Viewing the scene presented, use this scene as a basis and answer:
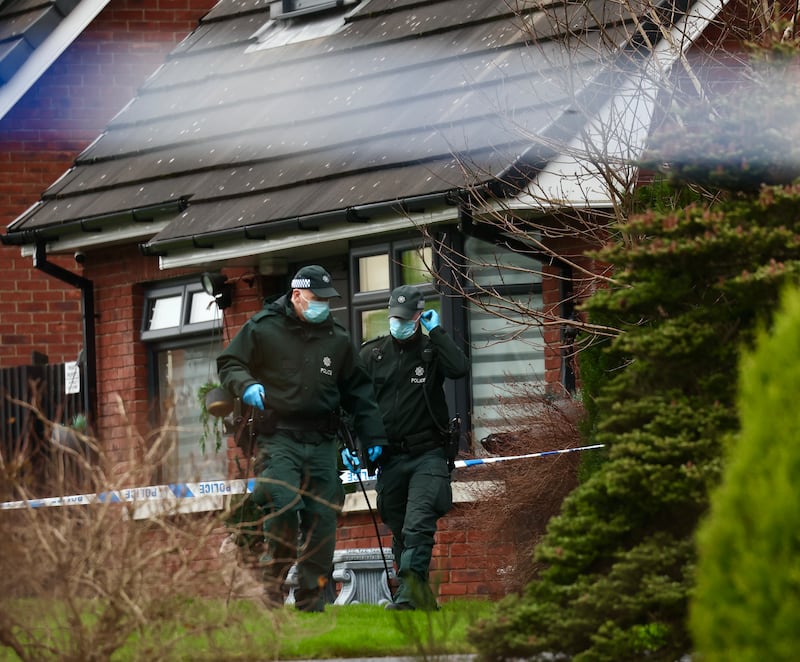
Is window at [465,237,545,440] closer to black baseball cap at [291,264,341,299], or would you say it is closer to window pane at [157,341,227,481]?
window pane at [157,341,227,481]

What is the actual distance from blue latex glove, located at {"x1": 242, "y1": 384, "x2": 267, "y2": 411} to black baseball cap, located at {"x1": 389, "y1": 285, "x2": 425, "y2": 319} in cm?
154

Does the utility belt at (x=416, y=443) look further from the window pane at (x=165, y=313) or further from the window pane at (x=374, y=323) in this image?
the window pane at (x=165, y=313)

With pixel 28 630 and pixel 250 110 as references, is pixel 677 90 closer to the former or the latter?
pixel 28 630

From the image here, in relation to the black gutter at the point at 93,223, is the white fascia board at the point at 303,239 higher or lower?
lower

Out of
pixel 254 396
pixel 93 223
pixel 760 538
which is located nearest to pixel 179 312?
pixel 93 223

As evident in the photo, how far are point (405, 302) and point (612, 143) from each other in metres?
1.82

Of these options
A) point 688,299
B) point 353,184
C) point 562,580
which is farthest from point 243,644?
point 353,184

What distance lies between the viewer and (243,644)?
21.8 feet

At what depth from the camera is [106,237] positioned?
51.6 feet

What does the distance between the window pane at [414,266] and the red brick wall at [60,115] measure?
18.2ft

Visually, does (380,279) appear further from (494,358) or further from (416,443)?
(416,443)

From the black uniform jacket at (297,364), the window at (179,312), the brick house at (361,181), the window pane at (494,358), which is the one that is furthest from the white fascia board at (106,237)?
the black uniform jacket at (297,364)

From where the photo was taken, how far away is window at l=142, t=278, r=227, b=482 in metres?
15.6

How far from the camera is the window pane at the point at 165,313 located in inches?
631
